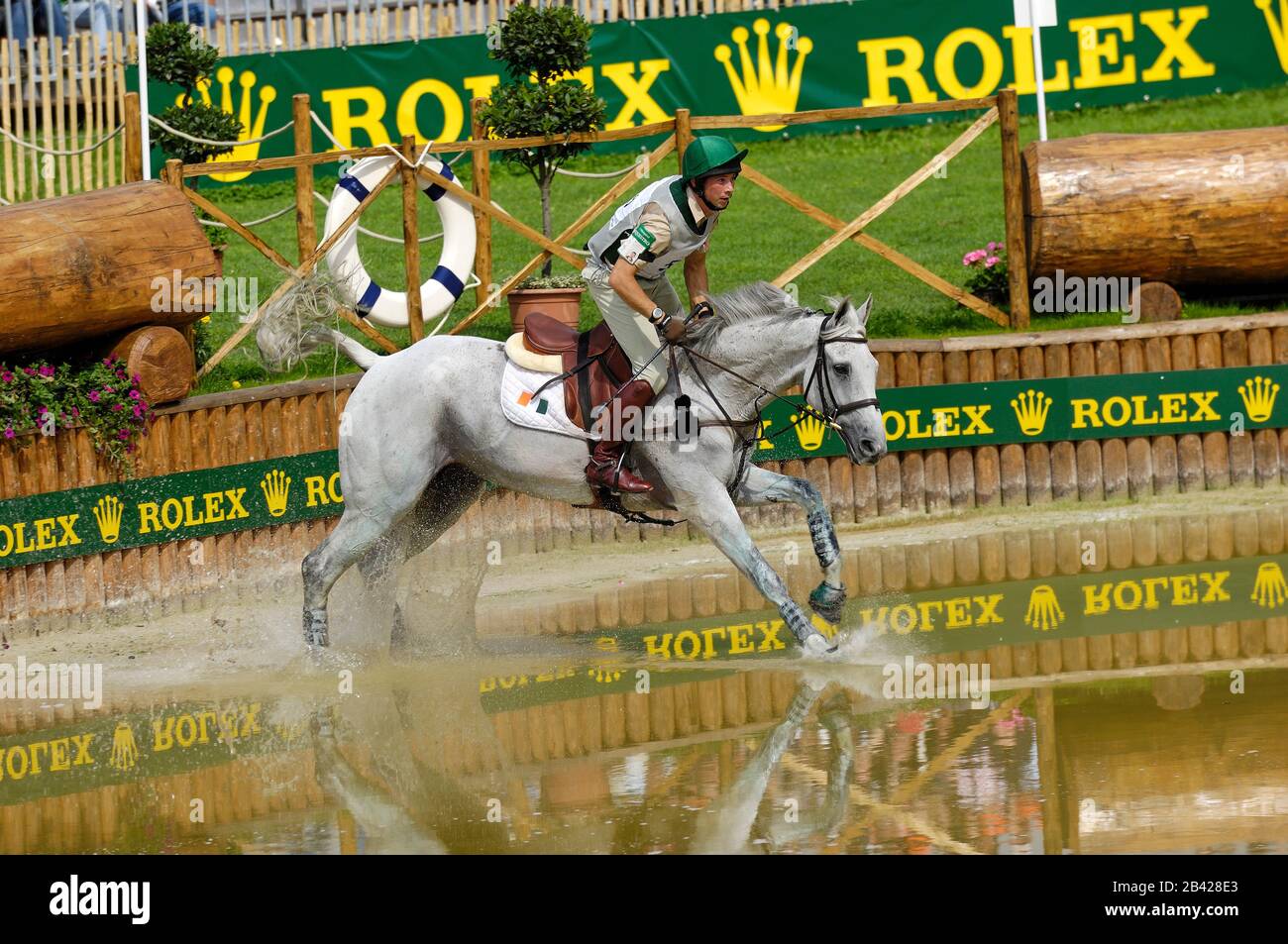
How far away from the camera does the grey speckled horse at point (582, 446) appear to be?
9.02m

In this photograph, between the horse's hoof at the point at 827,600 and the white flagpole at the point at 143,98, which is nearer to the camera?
the horse's hoof at the point at 827,600

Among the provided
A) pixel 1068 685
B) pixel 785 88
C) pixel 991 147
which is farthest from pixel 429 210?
pixel 1068 685

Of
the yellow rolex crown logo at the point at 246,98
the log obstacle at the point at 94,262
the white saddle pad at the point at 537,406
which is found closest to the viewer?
the white saddle pad at the point at 537,406

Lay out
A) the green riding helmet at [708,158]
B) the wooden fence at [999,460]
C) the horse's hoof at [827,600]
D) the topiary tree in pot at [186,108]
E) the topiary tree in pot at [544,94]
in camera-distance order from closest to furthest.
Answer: the green riding helmet at [708,158]
the horse's hoof at [827,600]
the wooden fence at [999,460]
the topiary tree in pot at [544,94]
the topiary tree in pot at [186,108]

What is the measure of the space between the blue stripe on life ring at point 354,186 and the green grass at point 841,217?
136 centimetres

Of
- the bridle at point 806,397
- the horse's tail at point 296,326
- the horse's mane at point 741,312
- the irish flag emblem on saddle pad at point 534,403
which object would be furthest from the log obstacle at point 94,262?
the horse's mane at point 741,312

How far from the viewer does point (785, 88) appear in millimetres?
20172

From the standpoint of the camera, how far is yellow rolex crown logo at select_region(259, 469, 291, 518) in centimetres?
1220

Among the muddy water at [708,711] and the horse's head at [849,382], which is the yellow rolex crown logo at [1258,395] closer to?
the muddy water at [708,711]

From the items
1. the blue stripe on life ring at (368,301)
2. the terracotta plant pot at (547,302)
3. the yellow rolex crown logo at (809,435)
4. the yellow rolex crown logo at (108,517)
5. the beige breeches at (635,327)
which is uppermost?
the blue stripe on life ring at (368,301)

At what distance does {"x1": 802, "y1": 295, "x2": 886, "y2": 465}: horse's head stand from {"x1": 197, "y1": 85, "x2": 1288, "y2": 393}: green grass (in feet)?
17.8

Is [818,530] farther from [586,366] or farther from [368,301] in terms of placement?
[368,301]

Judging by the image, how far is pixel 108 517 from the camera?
11.5 metres

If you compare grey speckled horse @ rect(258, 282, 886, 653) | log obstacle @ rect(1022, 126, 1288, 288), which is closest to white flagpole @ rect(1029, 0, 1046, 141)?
log obstacle @ rect(1022, 126, 1288, 288)
